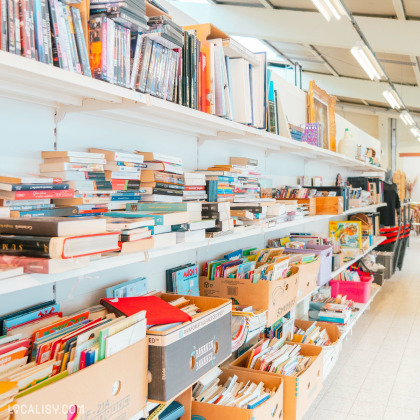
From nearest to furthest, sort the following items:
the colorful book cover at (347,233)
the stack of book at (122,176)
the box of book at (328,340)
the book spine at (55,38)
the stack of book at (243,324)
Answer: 1. the book spine at (55,38)
2. the stack of book at (122,176)
3. the stack of book at (243,324)
4. the box of book at (328,340)
5. the colorful book cover at (347,233)

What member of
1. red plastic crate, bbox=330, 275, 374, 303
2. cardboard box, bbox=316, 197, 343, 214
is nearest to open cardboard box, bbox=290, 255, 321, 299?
cardboard box, bbox=316, 197, 343, 214

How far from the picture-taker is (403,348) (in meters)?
4.76

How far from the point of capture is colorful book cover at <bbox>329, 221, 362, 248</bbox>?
18.4ft

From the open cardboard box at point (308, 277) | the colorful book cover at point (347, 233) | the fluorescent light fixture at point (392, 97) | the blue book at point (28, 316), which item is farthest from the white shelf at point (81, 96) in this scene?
the fluorescent light fixture at point (392, 97)

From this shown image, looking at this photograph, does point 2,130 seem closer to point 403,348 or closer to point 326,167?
point 403,348

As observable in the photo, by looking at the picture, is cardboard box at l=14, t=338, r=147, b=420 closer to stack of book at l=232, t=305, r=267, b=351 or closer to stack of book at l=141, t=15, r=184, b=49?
stack of book at l=232, t=305, r=267, b=351

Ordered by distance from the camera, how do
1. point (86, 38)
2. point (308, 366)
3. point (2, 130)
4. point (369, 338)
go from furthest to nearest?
point (369, 338)
point (308, 366)
point (2, 130)
point (86, 38)

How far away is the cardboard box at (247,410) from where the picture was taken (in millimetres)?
2012

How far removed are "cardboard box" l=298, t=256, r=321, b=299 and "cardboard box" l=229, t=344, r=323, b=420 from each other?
0.51 m

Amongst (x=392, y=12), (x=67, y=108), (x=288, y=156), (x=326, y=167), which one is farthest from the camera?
(x=392, y=12)

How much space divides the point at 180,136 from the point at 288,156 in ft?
6.65

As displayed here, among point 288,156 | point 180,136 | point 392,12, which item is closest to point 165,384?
point 180,136

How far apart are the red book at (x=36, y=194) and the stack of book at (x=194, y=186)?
83cm

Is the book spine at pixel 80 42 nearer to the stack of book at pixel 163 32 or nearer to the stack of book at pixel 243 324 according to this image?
the stack of book at pixel 163 32
